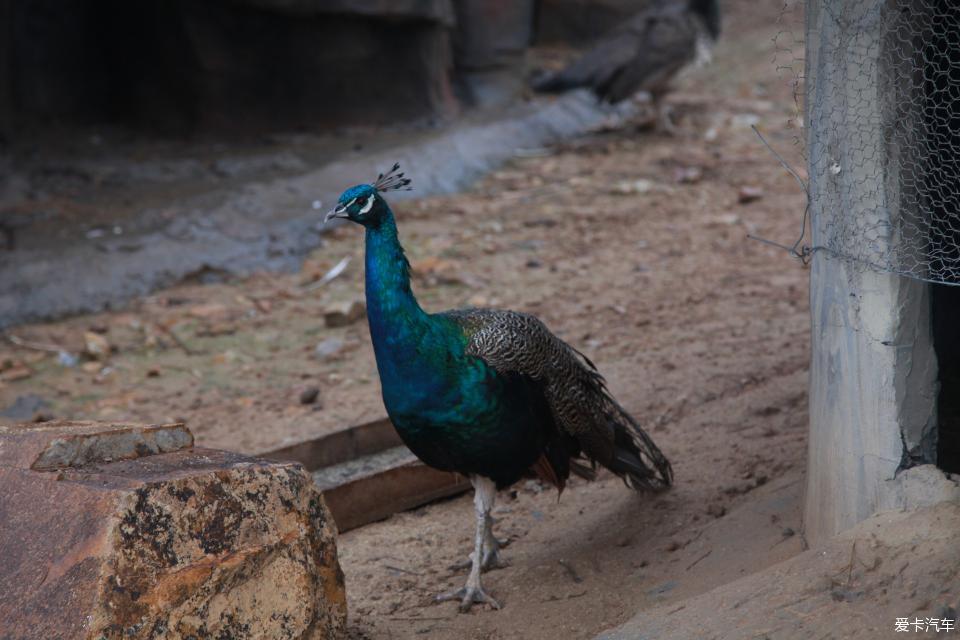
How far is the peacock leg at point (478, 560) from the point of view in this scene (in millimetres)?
3881

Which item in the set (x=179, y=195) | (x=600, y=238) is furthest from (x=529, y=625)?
(x=179, y=195)

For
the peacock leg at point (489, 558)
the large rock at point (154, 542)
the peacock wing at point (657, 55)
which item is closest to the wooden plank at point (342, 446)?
the peacock leg at point (489, 558)

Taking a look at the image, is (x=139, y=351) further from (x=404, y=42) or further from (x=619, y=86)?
(x=619, y=86)

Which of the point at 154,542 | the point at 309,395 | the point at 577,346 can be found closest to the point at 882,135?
the point at 154,542

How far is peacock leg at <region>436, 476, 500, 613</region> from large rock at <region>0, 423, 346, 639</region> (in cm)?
75

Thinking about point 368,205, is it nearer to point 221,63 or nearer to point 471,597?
point 471,597

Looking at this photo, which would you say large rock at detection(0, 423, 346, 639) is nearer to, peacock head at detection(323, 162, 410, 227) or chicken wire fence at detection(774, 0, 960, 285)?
peacock head at detection(323, 162, 410, 227)

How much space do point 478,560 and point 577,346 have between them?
2515 mm

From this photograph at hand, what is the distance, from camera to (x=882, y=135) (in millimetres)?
3154

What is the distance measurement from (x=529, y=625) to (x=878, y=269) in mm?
1615

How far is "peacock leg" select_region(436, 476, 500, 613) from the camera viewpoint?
388 centimetres

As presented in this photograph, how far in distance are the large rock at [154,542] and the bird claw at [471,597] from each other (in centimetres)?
73

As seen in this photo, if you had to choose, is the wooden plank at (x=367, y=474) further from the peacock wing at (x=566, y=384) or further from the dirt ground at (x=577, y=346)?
the peacock wing at (x=566, y=384)

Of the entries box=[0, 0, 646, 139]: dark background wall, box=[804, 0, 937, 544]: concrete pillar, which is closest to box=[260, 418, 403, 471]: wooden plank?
box=[804, 0, 937, 544]: concrete pillar
